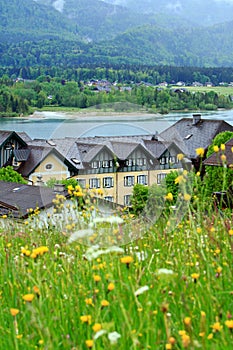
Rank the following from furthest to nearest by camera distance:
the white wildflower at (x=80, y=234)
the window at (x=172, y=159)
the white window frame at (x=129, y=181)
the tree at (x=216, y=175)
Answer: the tree at (x=216, y=175) → the white window frame at (x=129, y=181) → the window at (x=172, y=159) → the white wildflower at (x=80, y=234)

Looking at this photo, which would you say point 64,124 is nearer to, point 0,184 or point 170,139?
point 170,139

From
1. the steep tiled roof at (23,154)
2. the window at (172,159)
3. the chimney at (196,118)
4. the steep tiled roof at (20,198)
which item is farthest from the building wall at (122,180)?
the chimney at (196,118)

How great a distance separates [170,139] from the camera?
349 centimetres

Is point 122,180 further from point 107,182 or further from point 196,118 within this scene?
point 196,118

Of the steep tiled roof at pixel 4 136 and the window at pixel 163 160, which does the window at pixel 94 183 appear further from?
the steep tiled roof at pixel 4 136

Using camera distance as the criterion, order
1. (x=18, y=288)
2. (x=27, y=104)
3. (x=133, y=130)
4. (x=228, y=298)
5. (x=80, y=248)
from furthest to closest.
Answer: (x=27, y=104), (x=133, y=130), (x=80, y=248), (x=18, y=288), (x=228, y=298)

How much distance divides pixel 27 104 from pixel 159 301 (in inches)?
2563

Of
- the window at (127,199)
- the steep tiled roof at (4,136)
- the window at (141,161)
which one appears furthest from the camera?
the steep tiled roof at (4,136)

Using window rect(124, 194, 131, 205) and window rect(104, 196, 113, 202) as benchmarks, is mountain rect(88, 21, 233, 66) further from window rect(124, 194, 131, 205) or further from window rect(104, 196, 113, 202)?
window rect(104, 196, 113, 202)

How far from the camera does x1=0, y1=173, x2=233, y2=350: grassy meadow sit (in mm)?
1417

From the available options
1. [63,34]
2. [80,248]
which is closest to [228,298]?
[80,248]

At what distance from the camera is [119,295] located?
1.59m

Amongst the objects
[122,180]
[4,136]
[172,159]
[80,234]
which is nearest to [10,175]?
[4,136]

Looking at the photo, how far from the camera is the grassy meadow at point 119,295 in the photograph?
142 cm
